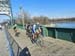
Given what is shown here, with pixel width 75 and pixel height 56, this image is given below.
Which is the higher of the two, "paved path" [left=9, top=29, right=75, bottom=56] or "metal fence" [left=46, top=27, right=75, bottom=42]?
"metal fence" [left=46, top=27, right=75, bottom=42]

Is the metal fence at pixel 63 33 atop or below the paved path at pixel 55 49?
atop

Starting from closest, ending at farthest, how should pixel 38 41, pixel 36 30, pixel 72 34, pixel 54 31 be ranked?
pixel 72 34 → pixel 38 41 → pixel 36 30 → pixel 54 31

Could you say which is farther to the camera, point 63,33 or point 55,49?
point 63,33

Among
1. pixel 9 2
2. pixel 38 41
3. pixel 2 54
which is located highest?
pixel 9 2

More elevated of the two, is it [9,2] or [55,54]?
[9,2]

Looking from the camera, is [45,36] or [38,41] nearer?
[38,41]

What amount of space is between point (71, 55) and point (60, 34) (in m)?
7.60

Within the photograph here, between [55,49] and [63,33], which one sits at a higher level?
[63,33]

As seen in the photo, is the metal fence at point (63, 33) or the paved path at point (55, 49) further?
the metal fence at point (63, 33)

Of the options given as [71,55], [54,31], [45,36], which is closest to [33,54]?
[71,55]

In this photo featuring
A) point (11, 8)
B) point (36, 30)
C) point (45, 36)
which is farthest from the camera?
point (11, 8)

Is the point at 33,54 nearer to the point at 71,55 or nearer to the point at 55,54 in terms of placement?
the point at 55,54

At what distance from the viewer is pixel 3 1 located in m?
67.2

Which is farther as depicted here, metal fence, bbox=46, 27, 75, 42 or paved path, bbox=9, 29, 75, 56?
metal fence, bbox=46, 27, 75, 42
